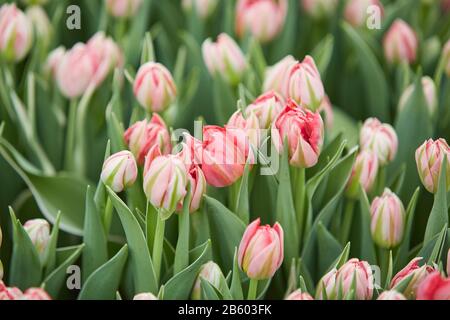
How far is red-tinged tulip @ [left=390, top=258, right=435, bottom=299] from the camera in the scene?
71 centimetres

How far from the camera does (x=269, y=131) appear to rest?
78cm

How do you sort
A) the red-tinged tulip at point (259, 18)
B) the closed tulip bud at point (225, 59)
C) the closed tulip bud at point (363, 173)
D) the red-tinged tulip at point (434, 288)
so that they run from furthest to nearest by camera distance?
the red-tinged tulip at point (259, 18) < the closed tulip bud at point (225, 59) < the closed tulip bud at point (363, 173) < the red-tinged tulip at point (434, 288)

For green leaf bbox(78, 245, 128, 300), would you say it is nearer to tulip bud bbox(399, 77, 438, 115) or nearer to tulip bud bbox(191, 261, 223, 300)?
tulip bud bbox(191, 261, 223, 300)

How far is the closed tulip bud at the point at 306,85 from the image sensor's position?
785 mm

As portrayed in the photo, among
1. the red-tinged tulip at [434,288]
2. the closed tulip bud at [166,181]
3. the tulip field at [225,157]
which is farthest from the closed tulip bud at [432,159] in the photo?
the closed tulip bud at [166,181]

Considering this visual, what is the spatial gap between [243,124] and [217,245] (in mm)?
120

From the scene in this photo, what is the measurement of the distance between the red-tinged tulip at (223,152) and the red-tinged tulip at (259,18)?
0.34m

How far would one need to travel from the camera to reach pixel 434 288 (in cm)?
69

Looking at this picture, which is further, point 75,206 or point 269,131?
point 75,206

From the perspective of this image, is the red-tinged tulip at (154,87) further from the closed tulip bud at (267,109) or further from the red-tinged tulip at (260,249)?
the red-tinged tulip at (260,249)

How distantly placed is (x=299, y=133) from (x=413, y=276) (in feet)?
0.49

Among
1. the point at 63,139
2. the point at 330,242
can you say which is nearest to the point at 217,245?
the point at 330,242

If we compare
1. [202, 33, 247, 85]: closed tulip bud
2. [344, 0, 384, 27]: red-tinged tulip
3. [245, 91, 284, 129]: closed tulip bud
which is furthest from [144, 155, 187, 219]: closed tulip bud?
[344, 0, 384, 27]: red-tinged tulip

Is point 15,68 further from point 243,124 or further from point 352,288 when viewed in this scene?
point 352,288
